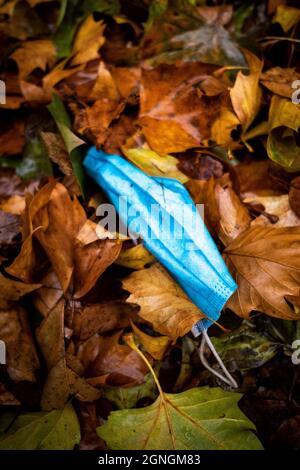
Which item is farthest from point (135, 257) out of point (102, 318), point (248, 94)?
point (248, 94)

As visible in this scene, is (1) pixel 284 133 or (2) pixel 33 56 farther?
(2) pixel 33 56

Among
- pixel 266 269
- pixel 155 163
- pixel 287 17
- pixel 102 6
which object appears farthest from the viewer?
pixel 102 6

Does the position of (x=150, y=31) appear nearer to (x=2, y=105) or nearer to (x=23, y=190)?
(x=2, y=105)

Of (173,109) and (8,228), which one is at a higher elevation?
(173,109)

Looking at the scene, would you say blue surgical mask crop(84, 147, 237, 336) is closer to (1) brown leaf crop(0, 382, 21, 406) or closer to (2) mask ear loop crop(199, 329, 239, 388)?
(2) mask ear loop crop(199, 329, 239, 388)

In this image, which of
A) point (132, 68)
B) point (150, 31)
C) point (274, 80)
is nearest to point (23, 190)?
point (132, 68)

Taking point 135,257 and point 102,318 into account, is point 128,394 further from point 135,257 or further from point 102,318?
point 135,257
